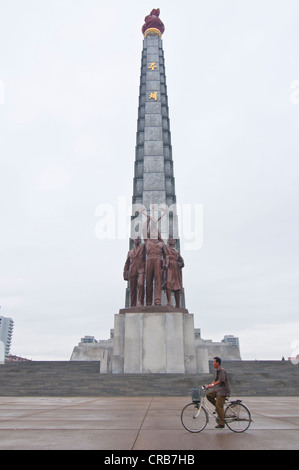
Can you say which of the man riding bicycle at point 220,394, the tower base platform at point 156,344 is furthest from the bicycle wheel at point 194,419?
the tower base platform at point 156,344

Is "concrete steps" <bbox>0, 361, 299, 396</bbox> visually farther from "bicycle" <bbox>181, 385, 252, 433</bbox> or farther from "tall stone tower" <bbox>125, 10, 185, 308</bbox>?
"tall stone tower" <bbox>125, 10, 185, 308</bbox>

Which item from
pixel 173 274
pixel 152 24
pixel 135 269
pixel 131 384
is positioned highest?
pixel 152 24

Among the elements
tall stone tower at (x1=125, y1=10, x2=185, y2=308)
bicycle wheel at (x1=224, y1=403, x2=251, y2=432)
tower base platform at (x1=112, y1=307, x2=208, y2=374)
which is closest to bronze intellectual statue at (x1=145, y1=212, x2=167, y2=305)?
tower base platform at (x1=112, y1=307, x2=208, y2=374)

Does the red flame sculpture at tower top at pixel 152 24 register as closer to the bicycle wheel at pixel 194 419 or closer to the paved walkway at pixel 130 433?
the paved walkway at pixel 130 433

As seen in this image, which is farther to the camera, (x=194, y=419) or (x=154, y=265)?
(x=154, y=265)

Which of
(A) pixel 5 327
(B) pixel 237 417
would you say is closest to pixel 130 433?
(B) pixel 237 417

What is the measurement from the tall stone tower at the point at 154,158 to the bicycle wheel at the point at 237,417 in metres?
21.0

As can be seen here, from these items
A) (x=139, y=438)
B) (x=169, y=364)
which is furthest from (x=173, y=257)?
(x=139, y=438)

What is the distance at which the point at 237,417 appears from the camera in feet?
17.0

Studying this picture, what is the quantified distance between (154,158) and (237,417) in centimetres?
2767

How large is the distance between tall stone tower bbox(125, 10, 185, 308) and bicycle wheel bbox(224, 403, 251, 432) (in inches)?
826

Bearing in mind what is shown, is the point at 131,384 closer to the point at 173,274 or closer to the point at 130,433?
the point at 173,274
